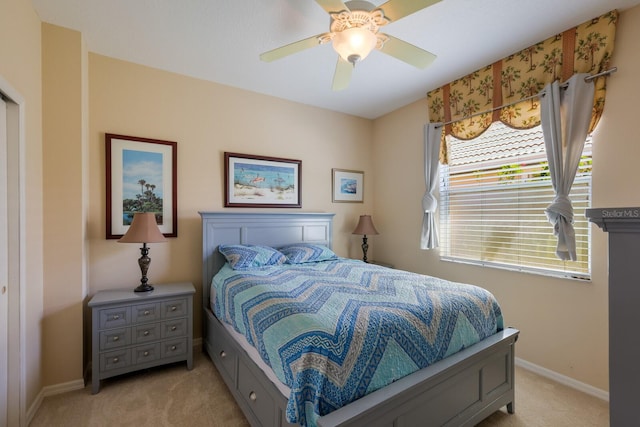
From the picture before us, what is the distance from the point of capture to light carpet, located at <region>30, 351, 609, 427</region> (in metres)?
1.87

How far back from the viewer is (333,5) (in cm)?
159

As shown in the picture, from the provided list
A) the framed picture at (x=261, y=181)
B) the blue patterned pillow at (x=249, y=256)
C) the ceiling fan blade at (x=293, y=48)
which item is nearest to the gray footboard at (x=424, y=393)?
the blue patterned pillow at (x=249, y=256)

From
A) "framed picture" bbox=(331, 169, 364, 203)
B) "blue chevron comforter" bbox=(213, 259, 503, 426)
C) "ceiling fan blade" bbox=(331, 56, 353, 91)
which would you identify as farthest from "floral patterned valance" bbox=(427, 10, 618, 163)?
"blue chevron comforter" bbox=(213, 259, 503, 426)

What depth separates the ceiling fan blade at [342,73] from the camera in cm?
205

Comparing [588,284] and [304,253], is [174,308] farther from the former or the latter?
[588,284]

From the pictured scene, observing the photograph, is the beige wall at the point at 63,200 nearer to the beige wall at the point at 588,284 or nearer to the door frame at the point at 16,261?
the door frame at the point at 16,261

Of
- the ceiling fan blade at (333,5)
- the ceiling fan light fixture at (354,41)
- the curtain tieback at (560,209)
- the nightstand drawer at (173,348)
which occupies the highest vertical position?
the ceiling fan blade at (333,5)

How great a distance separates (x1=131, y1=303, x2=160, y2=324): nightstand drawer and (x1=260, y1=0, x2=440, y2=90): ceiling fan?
212 centimetres

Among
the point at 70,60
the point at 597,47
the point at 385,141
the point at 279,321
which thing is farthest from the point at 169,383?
the point at 597,47

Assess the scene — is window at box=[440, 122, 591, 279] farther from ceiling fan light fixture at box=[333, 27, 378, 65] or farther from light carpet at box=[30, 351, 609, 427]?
ceiling fan light fixture at box=[333, 27, 378, 65]

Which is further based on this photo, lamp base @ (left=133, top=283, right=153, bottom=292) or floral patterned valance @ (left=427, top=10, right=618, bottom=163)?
lamp base @ (left=133, top=283, right=153, bottom=292)

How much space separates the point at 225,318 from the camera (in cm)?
225

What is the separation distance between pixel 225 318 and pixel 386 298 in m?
1.28

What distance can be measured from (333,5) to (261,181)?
6.70 ft
